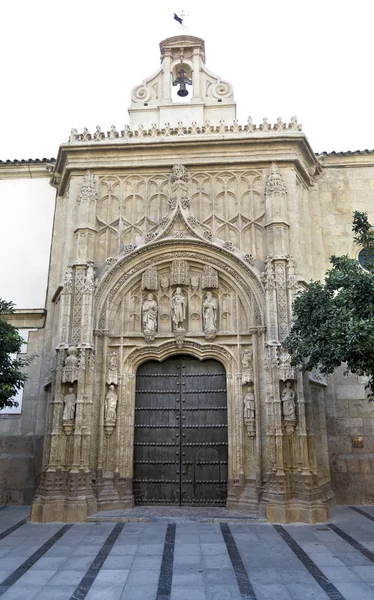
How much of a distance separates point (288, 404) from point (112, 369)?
4.04 meters

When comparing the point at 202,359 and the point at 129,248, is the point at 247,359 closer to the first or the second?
the point at 202,359

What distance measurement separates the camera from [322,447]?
10859 mm

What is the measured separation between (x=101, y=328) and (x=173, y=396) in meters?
2.32

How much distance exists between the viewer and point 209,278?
11.7m

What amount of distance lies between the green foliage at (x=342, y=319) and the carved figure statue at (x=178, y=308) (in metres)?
3.36

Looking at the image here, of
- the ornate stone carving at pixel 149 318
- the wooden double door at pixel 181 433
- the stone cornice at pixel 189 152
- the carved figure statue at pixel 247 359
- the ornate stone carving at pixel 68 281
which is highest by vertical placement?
the stone cornice at pixel 189 152

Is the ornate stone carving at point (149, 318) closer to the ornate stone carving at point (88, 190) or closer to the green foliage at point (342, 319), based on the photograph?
the ornate stone carving at point (88, 190)

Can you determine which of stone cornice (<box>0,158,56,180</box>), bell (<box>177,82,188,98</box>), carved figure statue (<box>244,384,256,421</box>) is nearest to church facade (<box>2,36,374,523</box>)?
carved figure statue (<box>244,384,256,421</box>)

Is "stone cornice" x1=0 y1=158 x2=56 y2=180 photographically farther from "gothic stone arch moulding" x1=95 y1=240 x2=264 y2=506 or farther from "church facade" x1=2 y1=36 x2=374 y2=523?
"gothic stone arch moulding" x1=95 y1=240 x2=264 y2=506

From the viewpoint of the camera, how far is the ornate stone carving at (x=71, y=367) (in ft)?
34.0

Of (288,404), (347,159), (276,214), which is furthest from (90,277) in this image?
(347,159)

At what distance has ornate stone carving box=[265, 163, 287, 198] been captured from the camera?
11.6 meters

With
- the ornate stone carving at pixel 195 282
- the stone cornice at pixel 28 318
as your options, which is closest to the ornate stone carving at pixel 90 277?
the stone cornice at pixel 28 318

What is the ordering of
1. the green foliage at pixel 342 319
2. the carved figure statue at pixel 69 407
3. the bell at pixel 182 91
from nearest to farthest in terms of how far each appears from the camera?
the green foliage at pixel 342 319, the carved figure statue at pixel 69 407, the bell at pixel 182 91
